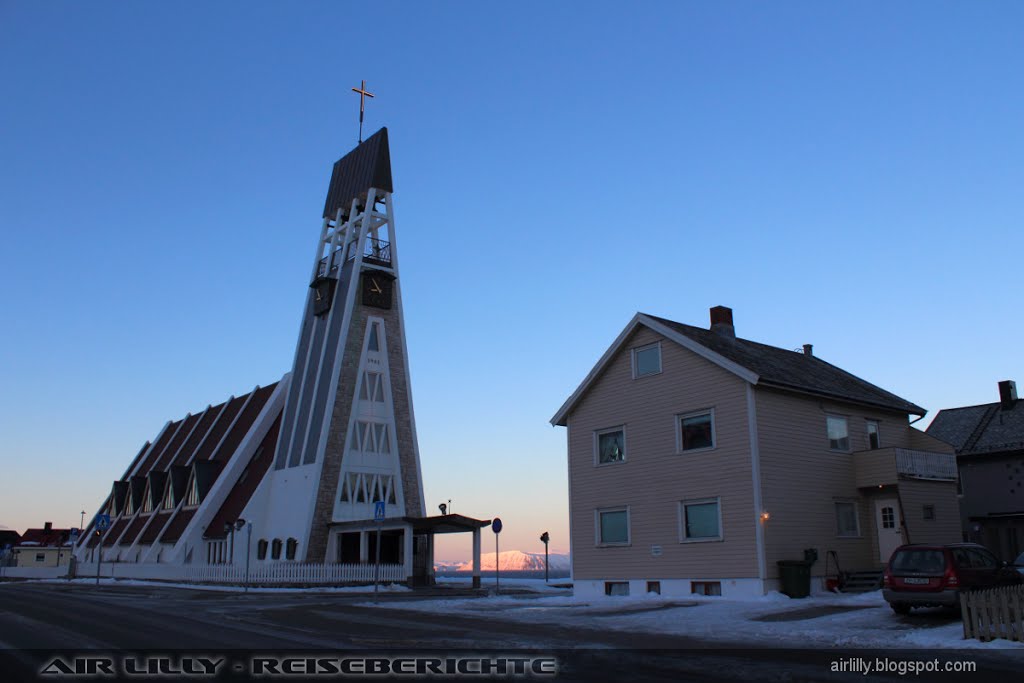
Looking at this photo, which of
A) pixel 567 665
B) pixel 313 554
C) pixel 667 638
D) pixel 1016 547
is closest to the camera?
pixel 567 665

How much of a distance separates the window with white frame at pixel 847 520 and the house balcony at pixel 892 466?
915 millimetres

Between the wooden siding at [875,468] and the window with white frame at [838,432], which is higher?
the window with white frame at [838,432]

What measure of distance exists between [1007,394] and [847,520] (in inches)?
849

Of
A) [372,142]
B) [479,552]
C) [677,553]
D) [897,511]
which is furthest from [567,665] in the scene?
[372,142]

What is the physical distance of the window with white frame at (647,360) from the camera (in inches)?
1182

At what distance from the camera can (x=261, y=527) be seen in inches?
1975

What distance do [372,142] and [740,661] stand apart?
161ft

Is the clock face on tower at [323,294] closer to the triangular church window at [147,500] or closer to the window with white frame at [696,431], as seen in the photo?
the triangular church window at [147,500]

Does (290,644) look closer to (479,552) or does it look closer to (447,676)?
(447,676)

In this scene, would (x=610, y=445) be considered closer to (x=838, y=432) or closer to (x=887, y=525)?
(x=838, y=432)

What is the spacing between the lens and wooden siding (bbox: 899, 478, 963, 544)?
94.4 feet

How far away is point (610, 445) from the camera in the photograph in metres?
31.3

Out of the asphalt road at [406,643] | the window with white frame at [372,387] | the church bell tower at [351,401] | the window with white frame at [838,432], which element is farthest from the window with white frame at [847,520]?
the window with white frame at [372,387]

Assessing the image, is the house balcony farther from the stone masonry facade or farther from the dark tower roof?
the dark tower roof
